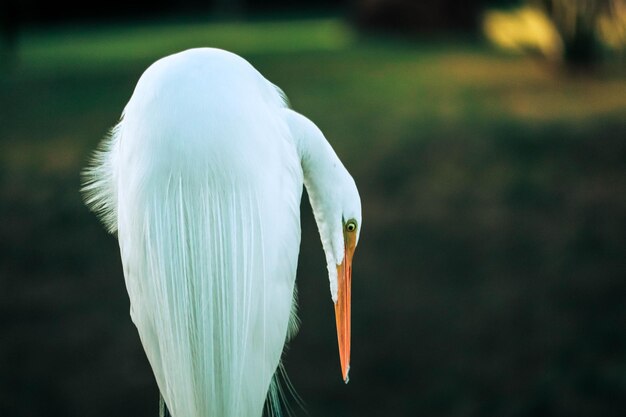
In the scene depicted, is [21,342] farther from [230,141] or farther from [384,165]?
[230,141]

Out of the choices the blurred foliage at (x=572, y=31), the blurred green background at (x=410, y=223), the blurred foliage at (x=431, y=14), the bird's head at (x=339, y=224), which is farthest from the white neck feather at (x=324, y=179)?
the blurred foliage at (x=431, y=14)

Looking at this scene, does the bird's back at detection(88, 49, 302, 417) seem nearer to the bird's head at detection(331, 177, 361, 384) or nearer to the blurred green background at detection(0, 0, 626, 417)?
the bird's head at detection(331, 177, 361, 384)

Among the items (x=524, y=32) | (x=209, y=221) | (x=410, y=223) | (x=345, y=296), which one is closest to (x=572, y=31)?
(x=524, y=32)

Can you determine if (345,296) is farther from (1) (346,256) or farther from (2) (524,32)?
(2) (524,32)

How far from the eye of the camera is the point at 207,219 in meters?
1.00

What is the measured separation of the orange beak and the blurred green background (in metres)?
1.38

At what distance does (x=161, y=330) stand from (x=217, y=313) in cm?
7

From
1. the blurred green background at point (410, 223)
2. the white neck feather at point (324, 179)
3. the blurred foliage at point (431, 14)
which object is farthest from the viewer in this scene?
the blurred foliage at point (431, 14)

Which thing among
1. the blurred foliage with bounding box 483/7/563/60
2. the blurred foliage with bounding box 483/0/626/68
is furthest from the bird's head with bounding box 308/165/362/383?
the blurred foliage with bounding box 483/7/563/60

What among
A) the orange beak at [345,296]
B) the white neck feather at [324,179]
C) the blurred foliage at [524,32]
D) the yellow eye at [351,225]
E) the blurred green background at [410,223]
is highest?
the white neck feather at [324,179]

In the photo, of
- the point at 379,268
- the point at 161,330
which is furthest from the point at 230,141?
the point at 379,268

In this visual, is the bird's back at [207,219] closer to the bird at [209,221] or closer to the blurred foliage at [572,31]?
the bird at [209,221]

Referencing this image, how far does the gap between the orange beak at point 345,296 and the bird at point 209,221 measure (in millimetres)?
137

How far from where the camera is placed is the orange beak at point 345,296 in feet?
4.04
